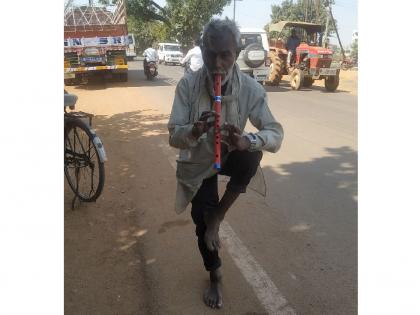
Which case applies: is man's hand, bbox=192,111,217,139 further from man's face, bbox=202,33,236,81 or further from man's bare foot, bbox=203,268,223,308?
man's bare foot, bbox=203,268,223,308

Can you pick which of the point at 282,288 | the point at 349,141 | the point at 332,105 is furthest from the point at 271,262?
the point at 332,105

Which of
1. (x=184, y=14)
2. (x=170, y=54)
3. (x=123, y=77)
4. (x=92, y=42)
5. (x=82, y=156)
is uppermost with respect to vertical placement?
(x=184, y=14)

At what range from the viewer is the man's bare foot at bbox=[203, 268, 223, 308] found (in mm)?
2309

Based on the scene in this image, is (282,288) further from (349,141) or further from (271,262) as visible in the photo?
(349,141)

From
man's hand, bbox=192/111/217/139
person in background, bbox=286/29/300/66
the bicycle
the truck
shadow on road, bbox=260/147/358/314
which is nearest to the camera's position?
man's hand, bbox=192/111/217/139

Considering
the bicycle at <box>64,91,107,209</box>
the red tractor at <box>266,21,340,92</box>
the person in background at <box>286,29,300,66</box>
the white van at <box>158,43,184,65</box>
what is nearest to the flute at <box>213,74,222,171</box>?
the bicycle at <box>64,91,107,209</box>

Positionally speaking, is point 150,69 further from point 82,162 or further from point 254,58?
point 82,162

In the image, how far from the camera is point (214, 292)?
7.73ft

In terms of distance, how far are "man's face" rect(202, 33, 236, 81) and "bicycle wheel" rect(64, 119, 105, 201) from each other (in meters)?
1.75

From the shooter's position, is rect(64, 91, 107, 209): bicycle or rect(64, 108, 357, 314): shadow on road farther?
rect(64, 91, 107, 209): bicycle

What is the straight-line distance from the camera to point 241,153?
205cm

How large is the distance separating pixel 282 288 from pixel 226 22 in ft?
5.28

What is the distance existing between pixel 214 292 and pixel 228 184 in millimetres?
691

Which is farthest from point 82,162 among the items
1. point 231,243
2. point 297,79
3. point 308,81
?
point 308,81
